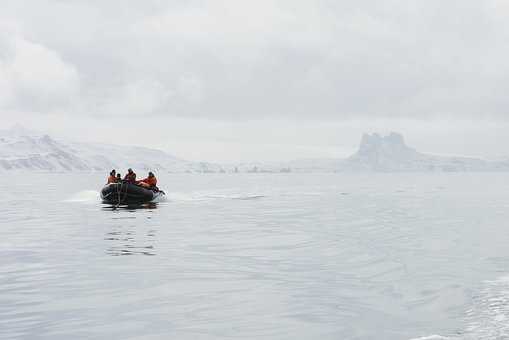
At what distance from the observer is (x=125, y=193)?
4603cm

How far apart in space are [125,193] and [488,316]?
36.9 meters

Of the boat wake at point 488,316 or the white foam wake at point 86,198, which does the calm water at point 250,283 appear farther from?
the white foam wake at point 86,198

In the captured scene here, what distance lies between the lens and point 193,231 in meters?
29.9

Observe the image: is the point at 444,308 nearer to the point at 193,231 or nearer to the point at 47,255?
the point at 47,255

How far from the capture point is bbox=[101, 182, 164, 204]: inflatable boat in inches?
1810

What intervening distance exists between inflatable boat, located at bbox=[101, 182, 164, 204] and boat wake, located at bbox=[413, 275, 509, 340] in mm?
34052

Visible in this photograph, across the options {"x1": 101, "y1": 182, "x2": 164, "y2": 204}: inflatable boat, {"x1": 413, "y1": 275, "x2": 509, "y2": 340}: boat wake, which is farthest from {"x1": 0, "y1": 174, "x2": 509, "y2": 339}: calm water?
{"x1": 101, "y1": 182, "x2": 164, "y2": 204}: inflatable boat

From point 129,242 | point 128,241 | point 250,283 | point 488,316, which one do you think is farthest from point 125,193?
point 488,316

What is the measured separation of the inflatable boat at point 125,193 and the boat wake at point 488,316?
112 ft

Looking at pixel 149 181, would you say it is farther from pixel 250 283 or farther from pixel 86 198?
pixel 250 283

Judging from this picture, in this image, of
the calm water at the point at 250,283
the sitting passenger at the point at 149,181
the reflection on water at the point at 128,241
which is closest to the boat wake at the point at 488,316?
the calm water at the point at 250,283

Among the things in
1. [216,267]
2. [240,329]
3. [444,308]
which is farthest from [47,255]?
[444,308]

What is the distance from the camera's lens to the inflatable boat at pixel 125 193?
45969 mm

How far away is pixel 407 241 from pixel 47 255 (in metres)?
15.3
